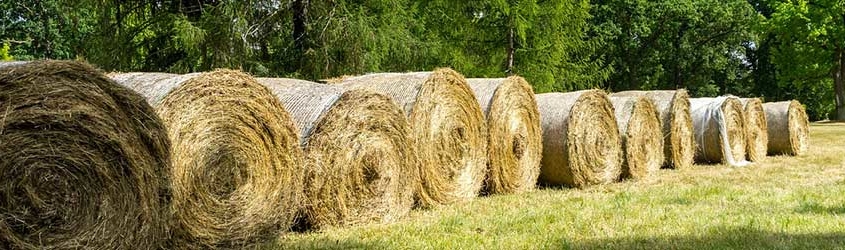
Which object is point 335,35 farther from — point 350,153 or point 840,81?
point 840,81

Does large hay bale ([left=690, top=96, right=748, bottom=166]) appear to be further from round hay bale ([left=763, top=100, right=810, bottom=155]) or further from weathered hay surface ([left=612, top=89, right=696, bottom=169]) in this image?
round hay bale ([left=763, top=100, right=810, bottom=155])

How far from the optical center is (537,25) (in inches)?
749

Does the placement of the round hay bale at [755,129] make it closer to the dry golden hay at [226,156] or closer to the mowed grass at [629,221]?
the mowed grass at [629,221]

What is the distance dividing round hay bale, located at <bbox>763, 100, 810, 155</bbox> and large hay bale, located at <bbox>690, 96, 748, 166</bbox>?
211 centimetres

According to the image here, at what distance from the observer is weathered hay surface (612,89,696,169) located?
1180cm

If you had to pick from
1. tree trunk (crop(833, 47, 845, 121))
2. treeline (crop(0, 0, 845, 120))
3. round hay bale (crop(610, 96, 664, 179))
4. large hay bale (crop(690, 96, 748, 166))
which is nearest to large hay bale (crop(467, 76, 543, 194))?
round hay bale (crop(610, 96, 664, 179))

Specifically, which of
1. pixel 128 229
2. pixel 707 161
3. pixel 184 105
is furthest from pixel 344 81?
pixel 707 161

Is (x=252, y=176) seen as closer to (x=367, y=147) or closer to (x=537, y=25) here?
(x=367, y=147)

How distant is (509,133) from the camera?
8656mm

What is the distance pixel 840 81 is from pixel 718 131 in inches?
1149

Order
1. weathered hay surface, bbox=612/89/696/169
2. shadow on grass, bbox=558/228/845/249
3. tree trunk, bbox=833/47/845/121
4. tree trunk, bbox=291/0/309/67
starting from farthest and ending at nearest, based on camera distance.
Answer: tree trunk, bbox=833/47/845/121 → tree trunk, bbox=291/0/309/67 → weathered hay surface, bbox=612/89/696/169 → shadow on grass, bbox=558/228/845/249

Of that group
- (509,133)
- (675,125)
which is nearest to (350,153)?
(509,133)

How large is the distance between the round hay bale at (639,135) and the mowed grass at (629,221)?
3.88 ft

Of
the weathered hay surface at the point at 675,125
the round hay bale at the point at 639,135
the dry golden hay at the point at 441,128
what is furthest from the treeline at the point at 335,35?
the round hay bale at the point at 639,135
